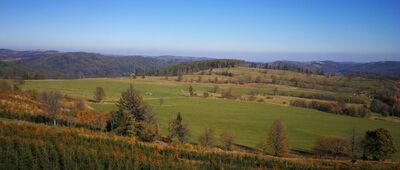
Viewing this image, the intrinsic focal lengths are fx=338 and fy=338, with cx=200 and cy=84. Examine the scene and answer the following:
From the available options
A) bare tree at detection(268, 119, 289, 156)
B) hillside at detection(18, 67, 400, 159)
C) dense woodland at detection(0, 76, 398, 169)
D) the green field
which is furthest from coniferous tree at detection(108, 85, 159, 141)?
bare tree at detection(268, 119, 289, 156)

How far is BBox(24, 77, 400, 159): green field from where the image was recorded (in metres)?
68.6

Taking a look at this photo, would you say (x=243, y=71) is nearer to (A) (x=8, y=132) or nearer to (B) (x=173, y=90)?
(B) (x=173, y=90)

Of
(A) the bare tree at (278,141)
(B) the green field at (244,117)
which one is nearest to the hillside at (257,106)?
(B) the green field at (244,117)

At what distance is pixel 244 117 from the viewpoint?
8638cm

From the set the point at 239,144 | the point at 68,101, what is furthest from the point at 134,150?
the point at 68,101

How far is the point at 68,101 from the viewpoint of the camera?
81250 millimetres

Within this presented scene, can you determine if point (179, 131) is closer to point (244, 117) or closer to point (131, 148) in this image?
point (131, 148)

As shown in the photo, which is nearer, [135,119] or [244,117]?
[135,119]

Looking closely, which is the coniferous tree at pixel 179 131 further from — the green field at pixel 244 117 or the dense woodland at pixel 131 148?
the green field at pixel 244 117

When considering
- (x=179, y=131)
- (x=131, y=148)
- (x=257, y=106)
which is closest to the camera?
(x=131, y=148)

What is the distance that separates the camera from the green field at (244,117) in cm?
6862

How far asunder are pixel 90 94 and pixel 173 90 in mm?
31979

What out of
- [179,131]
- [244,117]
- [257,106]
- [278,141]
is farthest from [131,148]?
[257,106]

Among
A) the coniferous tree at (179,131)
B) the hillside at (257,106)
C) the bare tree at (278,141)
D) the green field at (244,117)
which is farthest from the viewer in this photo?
the hillside at (257,106)
